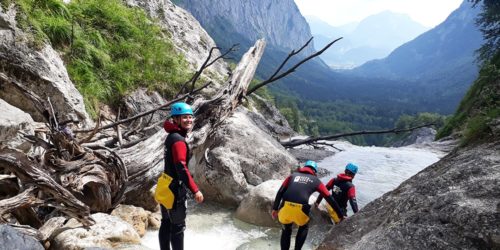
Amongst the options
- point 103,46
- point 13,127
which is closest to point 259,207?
point 13,127

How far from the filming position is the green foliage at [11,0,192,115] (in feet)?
35.5

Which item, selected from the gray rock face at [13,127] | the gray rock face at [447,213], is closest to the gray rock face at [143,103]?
the gray rock face at [13,127]

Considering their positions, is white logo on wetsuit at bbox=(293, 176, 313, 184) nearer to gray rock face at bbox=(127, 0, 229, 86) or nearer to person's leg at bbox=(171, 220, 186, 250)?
person's leg at bbox=(171, 220, 186, 250)

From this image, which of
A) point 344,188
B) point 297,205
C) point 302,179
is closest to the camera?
point 297,205

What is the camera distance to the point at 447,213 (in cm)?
488

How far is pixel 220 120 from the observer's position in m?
9.93

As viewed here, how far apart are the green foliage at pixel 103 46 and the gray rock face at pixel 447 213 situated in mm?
8222

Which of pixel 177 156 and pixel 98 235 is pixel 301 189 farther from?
pixel 98 235

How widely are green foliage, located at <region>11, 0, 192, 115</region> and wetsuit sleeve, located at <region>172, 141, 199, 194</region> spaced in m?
5.71

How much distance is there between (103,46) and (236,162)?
6.66 metres

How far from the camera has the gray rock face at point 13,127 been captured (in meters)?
6.30

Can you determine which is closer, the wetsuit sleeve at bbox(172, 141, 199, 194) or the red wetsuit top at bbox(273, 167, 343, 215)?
the wetsuit sleeve at bbox(172, 141, 199, 194)

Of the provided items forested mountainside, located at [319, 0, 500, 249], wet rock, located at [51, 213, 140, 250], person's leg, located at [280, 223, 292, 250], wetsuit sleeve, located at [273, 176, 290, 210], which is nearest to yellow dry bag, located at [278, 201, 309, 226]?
person's leg, located at [280, 223, 292, 250]

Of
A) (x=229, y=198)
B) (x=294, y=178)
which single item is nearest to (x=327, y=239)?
(x=294, y=178)
